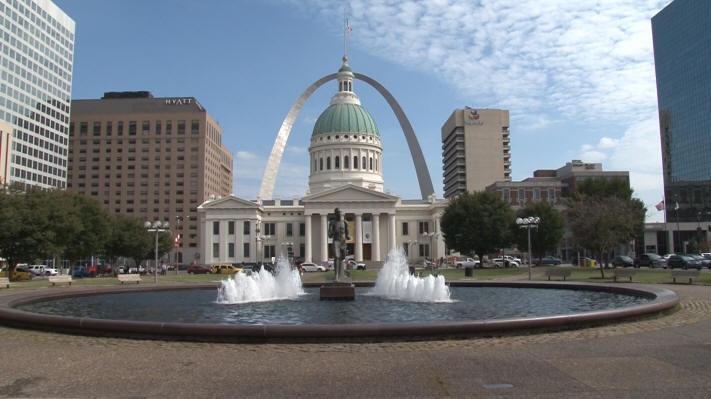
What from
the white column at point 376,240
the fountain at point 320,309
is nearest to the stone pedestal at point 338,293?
the fountain at point 320,309

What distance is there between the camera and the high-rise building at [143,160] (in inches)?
6294

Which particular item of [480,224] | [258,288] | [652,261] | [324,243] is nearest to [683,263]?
[652,261]

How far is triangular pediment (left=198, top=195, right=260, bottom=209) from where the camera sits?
10362 cm

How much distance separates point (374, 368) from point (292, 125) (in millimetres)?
135657

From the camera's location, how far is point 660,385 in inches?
350

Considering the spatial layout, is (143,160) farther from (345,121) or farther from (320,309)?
(320,309)

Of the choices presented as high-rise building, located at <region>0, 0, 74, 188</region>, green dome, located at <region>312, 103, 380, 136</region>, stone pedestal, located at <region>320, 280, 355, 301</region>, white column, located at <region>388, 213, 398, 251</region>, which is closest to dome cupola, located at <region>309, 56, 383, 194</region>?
green dome, located at <region>312, 103, 380, 136</region>

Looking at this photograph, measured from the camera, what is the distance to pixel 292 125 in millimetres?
143125

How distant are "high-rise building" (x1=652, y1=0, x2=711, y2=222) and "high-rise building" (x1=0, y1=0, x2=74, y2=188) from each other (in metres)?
137

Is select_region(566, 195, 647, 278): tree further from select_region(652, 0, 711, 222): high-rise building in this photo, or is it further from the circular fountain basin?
select_region(652, 0, 711, 222): high-rise building

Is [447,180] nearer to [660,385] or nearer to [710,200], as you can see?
[710,200]

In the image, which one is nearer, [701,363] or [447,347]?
[701,363]

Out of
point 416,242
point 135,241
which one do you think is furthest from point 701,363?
point 416,242

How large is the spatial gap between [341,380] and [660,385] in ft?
16.6
